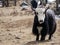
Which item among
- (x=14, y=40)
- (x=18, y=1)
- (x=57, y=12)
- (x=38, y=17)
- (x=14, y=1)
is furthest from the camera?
(x=18, y=1)

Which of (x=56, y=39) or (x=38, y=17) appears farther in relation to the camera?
(x=56, y=39)

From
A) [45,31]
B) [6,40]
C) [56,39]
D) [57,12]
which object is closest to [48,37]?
[56,39]

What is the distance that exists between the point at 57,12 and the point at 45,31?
8.49m

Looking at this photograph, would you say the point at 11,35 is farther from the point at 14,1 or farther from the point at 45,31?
the point at 14,1

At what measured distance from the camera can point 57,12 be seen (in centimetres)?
1653

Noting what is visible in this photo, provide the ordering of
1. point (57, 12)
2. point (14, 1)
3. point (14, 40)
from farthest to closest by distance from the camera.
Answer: point (14, 1), point (57, 12), point (14, 40)

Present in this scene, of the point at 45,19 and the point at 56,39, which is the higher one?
the point at 45,19

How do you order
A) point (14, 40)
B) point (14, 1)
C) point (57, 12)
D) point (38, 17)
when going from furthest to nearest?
1. point (14, 1)
2. point (57, 12)
3. point (14, 40)
4. point (38, 17)

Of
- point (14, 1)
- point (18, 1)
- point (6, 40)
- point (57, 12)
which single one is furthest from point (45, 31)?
point (18, 1)

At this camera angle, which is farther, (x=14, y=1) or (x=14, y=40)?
(x=14, y=1)

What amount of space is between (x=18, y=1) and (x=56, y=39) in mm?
20508

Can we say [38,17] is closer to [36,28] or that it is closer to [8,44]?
[36,28]

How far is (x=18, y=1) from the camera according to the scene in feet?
95.6

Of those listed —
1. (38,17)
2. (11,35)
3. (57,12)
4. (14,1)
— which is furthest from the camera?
(14,1)
